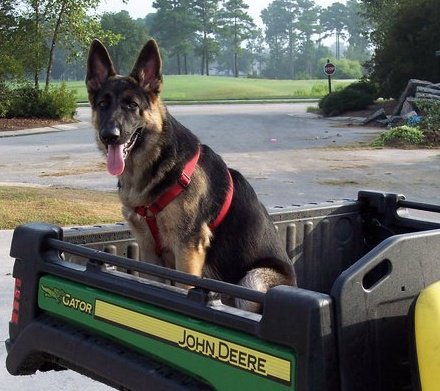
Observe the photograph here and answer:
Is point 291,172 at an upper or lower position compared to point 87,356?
lower

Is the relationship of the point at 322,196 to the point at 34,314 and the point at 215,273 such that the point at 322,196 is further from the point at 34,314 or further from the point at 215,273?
the point at 34,314

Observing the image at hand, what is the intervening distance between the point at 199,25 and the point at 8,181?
110659 millimetres

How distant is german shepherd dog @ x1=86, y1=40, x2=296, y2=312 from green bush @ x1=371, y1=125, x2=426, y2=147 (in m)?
17.4

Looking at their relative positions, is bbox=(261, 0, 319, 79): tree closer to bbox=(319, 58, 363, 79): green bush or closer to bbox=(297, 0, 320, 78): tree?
bbox=(297, 0, 320, 78): tree

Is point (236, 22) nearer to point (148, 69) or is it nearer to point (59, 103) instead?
point (59, 103)

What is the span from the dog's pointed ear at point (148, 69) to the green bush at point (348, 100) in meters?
32.7

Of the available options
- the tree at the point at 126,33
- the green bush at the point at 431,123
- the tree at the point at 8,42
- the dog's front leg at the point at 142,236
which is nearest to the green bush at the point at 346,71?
the tree at the point at 126,33

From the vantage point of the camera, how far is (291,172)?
15375mm

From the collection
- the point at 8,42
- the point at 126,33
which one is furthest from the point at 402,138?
the point at 126,33

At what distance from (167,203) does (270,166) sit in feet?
41.7

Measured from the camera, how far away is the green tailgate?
6.64ft

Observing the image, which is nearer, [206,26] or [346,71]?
[346,71]

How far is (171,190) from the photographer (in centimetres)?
388

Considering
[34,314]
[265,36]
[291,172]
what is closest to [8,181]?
[291,172]
